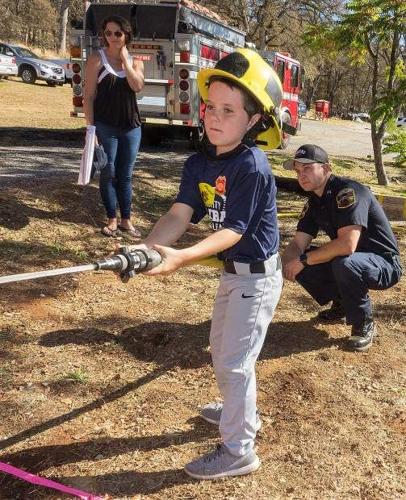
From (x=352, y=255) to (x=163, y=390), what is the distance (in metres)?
1.40

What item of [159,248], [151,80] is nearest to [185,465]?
[159,248]

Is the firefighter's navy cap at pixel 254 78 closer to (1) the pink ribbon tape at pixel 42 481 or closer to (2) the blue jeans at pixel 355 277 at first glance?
(2) the blue jeans at pixel 355 277

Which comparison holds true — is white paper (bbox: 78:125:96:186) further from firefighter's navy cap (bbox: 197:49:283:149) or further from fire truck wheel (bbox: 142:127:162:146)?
fire truck wheel (bbox: 142:127:162:146)

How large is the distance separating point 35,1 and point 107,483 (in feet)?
171

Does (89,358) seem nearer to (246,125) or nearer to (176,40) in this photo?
(246,125)

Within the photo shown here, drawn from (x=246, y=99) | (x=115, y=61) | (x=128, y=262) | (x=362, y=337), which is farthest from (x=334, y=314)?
(x=115, y=61)

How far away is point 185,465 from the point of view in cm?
244

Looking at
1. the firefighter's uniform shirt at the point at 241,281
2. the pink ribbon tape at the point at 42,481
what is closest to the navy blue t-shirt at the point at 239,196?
the firefighter's uniform shirt at the point at 241,281

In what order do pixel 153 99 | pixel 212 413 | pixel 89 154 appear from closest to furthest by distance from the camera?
1. pixel 212 413
2. pixel 89 154
3. pixel 153 99

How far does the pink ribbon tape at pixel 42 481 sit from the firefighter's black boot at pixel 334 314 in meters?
2.24

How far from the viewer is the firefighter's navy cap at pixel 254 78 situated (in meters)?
2.12

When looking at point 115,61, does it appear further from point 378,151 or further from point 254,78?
point 378,151

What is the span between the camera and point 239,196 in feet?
7.09

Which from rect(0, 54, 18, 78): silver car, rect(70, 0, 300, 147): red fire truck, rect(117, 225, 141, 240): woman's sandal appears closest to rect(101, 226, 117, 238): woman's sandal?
rect(117, 225, 141, 240): woman's sandal
